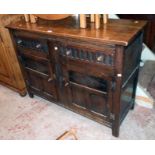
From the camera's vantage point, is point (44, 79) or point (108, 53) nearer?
point (108, 53)

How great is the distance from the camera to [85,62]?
4.15 ft

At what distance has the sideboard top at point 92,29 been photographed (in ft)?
3.55

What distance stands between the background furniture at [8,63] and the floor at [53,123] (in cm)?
25

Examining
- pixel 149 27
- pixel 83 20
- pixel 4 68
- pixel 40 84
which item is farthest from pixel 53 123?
pixel 149 27

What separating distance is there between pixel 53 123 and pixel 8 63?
85 cm

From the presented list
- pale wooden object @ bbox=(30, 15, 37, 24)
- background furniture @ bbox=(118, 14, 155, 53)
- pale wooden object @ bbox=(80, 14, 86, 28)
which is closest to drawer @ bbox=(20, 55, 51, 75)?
pale wooden object @ bbox=(30, 15, 37, 24)

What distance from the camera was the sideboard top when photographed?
3.55 feet

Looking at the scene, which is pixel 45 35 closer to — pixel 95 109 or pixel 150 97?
pixel 95 109

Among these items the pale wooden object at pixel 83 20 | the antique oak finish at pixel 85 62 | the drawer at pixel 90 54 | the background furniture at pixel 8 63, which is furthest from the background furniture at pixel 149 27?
the background furniture at pixel 8 63

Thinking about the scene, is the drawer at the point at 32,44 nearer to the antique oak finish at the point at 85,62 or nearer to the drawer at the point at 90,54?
the antique oak finish at the point at 85,62

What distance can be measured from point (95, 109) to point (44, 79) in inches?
23.3

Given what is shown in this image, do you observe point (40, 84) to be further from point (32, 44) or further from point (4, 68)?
point (4, 68)
